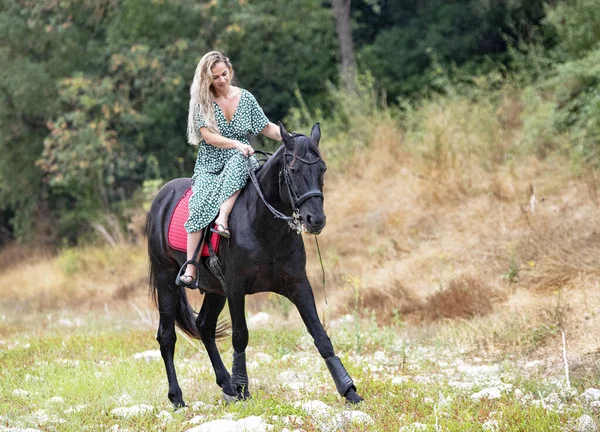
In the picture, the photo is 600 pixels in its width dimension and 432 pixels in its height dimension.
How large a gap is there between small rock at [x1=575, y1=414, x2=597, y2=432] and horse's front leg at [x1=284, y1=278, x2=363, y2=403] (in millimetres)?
1711

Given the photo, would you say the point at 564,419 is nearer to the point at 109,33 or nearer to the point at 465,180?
the point at 465,180

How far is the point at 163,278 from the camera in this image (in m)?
7.69

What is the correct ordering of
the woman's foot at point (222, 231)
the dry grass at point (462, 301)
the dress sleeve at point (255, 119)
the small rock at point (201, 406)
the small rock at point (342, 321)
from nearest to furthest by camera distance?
the woman's foot at point (222, 231), the small rock at point (201, 406), the dress sleeve at point (255, 119), the dry grass at point (462, 301), the small rock at point (342, 321)

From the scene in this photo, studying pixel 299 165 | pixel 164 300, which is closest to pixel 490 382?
pixel 299 165

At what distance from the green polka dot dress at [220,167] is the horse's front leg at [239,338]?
0.69 m

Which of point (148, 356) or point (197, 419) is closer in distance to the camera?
point (197, 419)

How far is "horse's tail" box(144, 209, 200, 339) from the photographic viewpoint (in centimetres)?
765

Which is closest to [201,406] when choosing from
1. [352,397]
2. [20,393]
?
[352,397]

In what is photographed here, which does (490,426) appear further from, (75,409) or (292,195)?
(75,409)

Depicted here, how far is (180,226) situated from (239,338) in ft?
3.97

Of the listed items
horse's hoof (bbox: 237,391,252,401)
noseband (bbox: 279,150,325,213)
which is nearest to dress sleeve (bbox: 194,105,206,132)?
noseband (bbox: 279,150,325,213)

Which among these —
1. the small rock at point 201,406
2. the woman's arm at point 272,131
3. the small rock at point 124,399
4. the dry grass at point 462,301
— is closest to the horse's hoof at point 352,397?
the small rock at point 201,406

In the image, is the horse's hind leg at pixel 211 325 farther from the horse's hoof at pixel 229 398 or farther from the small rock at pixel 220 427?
the small rock at pixel 220 427

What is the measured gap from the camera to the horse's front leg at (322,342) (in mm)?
6227
